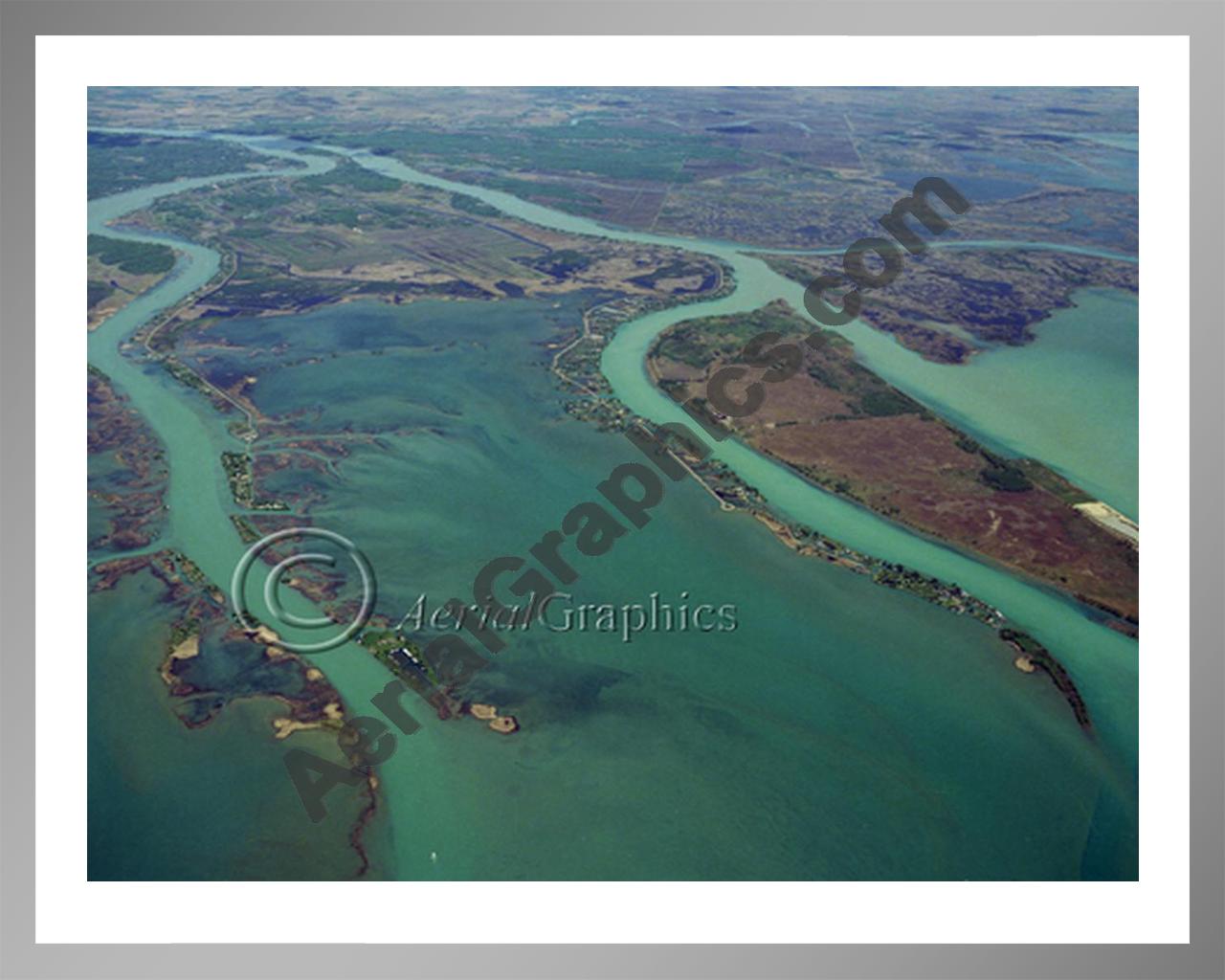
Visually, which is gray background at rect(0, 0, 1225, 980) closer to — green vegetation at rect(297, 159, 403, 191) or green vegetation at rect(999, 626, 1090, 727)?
green vegetation at rect(999, 626, 1090, 727)

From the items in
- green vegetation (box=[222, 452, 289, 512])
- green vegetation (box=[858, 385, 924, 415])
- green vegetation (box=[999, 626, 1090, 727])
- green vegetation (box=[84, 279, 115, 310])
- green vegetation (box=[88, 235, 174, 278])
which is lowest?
green vegetation (box=[999, 626, 1090, 727])

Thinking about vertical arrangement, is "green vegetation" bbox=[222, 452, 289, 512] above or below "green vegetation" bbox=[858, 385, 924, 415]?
below

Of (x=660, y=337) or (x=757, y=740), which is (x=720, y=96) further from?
(x=757, y=740)

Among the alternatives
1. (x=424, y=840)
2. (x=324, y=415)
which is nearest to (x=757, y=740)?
(x=424, y=840)

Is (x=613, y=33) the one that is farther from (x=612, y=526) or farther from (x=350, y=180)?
(x=350, y=180)

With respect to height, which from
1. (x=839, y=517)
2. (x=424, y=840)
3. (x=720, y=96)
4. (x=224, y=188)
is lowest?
(x=424, y=840)

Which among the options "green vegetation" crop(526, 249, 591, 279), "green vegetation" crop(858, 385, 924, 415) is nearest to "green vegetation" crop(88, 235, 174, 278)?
"green vegetation" crop(526, 249, 591, 279)

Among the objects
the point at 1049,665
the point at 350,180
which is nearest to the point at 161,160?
the point at 350,180
